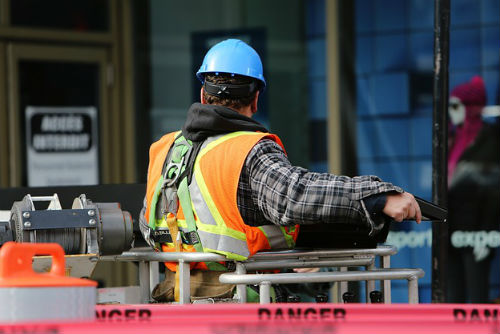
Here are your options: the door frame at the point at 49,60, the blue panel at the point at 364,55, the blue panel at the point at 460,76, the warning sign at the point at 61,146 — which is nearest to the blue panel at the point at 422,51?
the blue panel at the point at 460,76

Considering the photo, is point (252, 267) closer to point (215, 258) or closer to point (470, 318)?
point (215, 258)

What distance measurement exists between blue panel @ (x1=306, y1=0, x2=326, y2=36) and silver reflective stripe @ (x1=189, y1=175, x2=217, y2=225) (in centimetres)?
449

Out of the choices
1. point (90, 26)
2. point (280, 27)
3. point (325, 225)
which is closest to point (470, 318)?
point (325, 225)

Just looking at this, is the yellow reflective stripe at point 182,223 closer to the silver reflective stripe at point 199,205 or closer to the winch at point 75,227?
the silver reflective stripe at point 199,205

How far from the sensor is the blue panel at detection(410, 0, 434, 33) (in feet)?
25.0

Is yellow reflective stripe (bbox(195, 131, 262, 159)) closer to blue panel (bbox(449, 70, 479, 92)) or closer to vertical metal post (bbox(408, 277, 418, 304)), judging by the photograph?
vertical metal post (bbox(408, 277, 418, 304))

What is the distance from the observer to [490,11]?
7445 mm

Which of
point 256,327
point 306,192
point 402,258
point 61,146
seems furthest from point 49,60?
point 256,327

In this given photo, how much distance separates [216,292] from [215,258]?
0.34 metres

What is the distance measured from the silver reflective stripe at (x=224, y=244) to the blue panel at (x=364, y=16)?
4517mm

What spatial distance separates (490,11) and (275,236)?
4.33m

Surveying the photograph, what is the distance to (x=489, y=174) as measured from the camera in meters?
7.47

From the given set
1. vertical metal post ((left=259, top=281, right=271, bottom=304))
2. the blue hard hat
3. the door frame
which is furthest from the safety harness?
the door frame

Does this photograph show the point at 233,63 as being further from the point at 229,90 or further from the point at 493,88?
the point at 493,88
